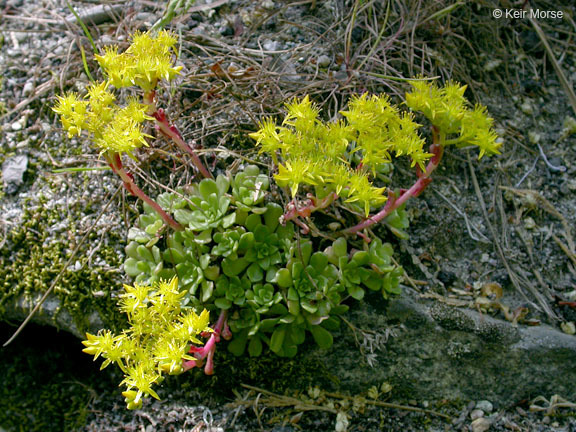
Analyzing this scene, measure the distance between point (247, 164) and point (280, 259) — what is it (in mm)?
530

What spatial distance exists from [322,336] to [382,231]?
0.60m

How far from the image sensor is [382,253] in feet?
7.84

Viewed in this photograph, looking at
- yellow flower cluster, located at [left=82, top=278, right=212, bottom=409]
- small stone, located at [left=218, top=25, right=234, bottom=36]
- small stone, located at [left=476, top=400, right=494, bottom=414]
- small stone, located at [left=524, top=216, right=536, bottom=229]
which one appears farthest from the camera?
small stone, located at [left=218, top=25, right=234, bottom=36]

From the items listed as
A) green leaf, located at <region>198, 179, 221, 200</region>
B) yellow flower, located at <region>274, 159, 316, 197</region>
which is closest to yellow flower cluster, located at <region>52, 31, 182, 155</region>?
green leaf, located at <region>198, 179, 221, 200</region>

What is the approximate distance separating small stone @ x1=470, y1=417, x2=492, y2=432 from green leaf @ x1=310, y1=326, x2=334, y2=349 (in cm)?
75

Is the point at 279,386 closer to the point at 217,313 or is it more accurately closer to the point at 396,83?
the point at 217,313

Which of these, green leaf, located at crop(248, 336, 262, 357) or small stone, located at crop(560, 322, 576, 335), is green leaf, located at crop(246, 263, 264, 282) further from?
small stone, located at crop(560, 322, 576, 335)

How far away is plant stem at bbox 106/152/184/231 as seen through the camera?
2.07 meters

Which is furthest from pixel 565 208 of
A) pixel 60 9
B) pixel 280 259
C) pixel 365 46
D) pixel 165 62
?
pixel 60 9

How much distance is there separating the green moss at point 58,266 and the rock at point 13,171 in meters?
0.14

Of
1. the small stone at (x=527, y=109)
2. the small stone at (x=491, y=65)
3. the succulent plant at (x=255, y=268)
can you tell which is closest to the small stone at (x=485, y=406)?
the succulent plant at (x=255, y=268)

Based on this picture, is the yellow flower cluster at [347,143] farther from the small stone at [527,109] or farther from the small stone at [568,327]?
the small stone at [527,109]

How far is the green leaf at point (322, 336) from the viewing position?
232cm

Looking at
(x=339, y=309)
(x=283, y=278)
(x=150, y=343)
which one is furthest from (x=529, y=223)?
(x=150, y=343)
